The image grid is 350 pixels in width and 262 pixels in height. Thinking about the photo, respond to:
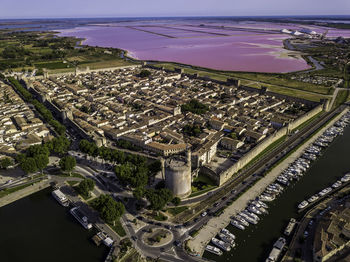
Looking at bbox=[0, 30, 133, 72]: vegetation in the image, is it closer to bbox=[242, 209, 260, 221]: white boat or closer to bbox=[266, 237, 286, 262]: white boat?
bbox=[242, 209, 260, 221]: white boat

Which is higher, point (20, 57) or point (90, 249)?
point (20, 57)

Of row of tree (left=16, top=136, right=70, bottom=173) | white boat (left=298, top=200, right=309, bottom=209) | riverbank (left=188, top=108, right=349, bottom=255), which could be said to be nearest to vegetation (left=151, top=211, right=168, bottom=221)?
riverbank (left=188, top=108, right=349, bottom=255)

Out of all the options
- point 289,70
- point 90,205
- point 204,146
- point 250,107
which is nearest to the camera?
point 90,205

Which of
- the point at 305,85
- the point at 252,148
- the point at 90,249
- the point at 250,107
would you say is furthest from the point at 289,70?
the point at 90,249

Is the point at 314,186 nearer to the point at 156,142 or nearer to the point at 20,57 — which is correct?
the point at 156,142

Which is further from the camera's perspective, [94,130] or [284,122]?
[284,122]

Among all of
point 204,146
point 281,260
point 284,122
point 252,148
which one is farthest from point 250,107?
point 281,260

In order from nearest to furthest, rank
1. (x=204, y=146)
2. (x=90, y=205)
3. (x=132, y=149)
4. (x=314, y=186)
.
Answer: (x=90, y=205), (x=314, y=186), (x=204, y=146), (x=132, y=149)
